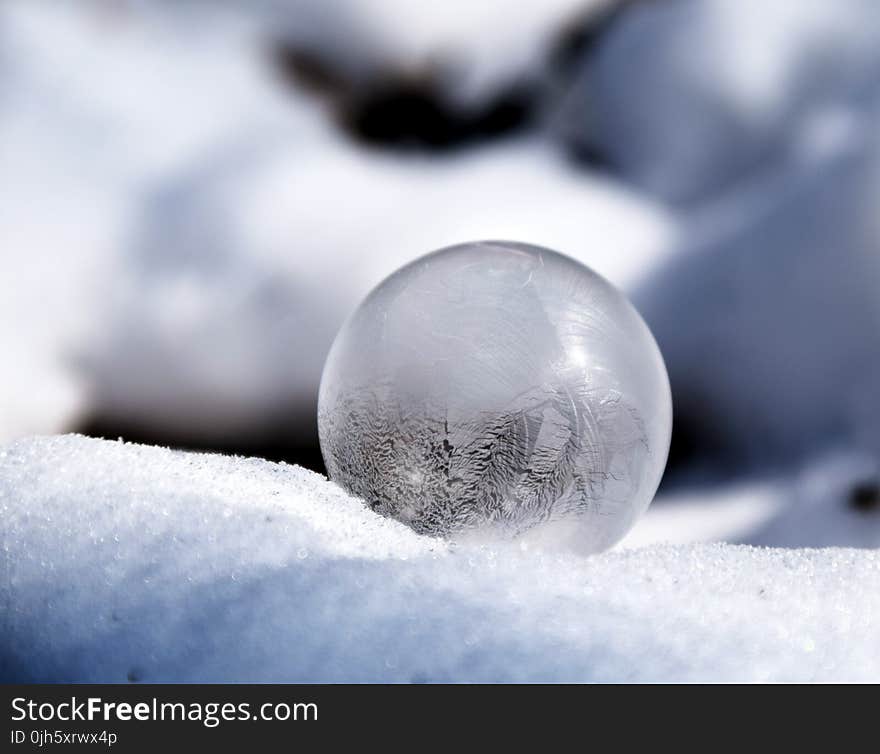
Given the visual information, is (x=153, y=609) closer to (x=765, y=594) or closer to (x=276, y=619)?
(x=276, y=619)

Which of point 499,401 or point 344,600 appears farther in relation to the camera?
point 499,401

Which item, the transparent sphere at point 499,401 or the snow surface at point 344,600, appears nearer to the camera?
the snow surface at point 344,600

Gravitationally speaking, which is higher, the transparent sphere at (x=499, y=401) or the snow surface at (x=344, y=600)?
A: the transparent sphere at (x=499, y=401)

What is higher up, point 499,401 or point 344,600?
point 499,401
